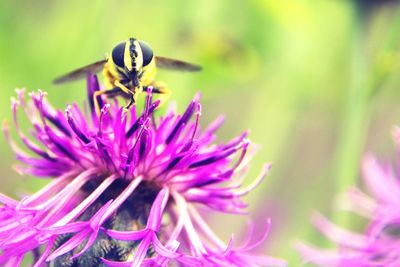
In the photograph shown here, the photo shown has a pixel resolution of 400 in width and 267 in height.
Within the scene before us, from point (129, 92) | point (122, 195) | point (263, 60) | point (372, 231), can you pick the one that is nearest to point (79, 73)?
point (129, 92)

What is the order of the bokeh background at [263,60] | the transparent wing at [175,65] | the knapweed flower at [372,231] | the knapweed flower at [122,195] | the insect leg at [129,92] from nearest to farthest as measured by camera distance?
the knapweed flower at [122,195], the insect leg at [129,92], the transparent wing at [175,65], the knapweed flower at [372,231], the bokeh background at [263,60]

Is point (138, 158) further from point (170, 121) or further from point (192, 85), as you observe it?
point (192, 85)

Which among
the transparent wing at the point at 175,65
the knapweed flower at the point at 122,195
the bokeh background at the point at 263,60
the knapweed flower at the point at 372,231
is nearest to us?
the knapweed flower at the point at 122,195

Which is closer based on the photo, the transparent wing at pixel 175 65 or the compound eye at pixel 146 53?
the compound eye at pixel 146 53

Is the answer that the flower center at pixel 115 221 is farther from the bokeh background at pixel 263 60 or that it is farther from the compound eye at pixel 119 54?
the bokeh background at pixel 263 60

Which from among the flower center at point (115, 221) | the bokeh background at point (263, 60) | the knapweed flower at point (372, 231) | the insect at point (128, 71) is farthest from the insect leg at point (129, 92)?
the bokeh background at point (263, 60)

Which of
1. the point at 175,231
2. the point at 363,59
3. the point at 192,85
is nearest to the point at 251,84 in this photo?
the point at 192,85
